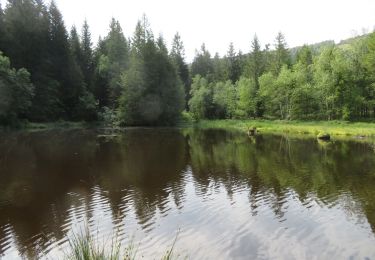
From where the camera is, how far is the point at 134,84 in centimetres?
7006

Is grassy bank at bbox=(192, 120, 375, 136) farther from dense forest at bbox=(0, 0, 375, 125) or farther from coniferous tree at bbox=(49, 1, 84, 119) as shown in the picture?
coniferous tree at bbox=(49, 1, 84, 119)

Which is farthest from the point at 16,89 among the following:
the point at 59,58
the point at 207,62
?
the point at 207,62

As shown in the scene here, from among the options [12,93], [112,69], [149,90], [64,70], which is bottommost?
[149,90]

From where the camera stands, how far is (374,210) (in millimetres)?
16406

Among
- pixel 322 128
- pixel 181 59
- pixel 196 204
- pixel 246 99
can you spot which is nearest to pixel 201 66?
pixel 181 59

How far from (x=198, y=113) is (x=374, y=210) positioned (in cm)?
7518

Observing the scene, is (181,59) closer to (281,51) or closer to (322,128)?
(281,51)

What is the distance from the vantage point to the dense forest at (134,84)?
6888 cm

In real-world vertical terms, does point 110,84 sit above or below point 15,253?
above

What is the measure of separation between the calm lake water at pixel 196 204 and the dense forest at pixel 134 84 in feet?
125

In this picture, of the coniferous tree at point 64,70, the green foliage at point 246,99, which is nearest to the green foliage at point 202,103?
the green foliage at point 246,99

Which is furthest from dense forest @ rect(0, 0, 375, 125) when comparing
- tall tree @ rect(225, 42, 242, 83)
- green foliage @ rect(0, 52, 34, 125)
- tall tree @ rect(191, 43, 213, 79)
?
tall tree @ rect(191, 43, 213, 79)

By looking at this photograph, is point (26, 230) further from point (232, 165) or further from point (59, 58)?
point (59, 58)

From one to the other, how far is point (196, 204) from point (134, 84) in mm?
54863
